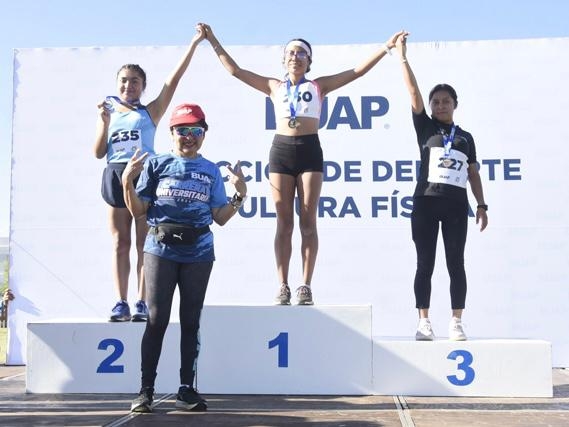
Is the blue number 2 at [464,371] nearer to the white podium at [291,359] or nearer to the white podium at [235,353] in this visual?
the white podium at [291,359]

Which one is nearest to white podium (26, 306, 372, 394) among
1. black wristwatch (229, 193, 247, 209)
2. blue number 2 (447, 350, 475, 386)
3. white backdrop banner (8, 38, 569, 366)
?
blue number 2 (447, 350, 475, 386)

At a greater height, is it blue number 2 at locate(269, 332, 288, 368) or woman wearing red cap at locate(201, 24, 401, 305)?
woman wearing red cap at locate(201, 24, 401, 305)

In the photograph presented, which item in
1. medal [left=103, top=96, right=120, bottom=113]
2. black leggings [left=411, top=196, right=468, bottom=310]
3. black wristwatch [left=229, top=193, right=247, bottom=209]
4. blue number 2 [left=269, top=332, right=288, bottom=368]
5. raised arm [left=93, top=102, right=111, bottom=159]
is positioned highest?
medal [left=103, top=96, right=120, bottom=113]

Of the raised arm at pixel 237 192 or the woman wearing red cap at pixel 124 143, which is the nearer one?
the raised arm at pixel 237 192

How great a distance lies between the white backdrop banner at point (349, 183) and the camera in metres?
4.80

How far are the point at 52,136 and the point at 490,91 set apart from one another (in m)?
3.68

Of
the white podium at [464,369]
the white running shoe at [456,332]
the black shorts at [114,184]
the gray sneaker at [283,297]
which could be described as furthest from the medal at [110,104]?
the white running shoe at [456,332]

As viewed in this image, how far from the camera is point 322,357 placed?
315 cm

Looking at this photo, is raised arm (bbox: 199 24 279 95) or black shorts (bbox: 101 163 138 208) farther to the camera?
raised arm (bbox: 199 24 279 95)

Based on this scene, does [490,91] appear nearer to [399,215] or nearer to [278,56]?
[399,215]

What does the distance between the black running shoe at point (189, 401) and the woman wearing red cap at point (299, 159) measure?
81 cm

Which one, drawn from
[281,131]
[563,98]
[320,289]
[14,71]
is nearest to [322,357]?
[281,131]

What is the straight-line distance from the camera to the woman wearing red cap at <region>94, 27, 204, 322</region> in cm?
326

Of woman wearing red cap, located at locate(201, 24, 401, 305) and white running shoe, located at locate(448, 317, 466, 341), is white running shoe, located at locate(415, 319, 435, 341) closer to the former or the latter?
white running shoe, located at locate(448, 317, 466, 341)
